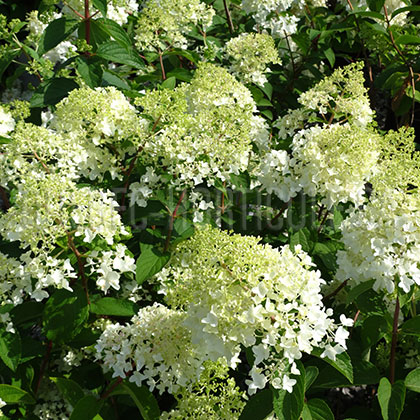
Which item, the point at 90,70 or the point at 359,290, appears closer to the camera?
the point at 359,290

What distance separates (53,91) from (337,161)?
→ 4.87 feet

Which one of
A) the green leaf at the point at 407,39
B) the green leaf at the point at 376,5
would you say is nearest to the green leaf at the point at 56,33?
the green leaf at the point at 376,5

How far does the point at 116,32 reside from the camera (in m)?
2.89

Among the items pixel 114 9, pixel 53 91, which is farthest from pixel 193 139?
pixel 114 9

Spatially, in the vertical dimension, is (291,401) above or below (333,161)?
below

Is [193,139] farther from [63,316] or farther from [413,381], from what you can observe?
[413,381]

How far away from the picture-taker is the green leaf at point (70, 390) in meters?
2.23

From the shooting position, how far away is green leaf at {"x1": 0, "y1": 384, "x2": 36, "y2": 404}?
84.0 inches

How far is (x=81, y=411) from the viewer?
2.10 m

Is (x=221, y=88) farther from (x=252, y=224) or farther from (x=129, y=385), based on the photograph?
(x=129, y=385)

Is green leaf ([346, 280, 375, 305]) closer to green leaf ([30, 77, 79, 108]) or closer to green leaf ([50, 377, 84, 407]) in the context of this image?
green leaf ([50, 377, 84, 407])

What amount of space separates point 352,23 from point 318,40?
27 centimetres

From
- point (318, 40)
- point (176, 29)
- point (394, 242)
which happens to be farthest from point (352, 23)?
point (394, 242)

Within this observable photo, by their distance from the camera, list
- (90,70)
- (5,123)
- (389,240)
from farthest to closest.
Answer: (90,70)
(5,123)
(389,240)
